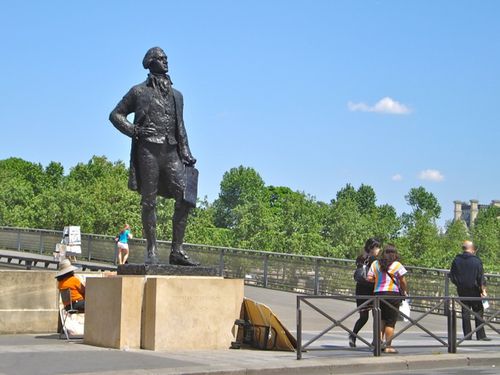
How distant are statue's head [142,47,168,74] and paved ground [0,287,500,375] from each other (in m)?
4.17

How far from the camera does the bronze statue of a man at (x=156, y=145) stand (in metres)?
13.7

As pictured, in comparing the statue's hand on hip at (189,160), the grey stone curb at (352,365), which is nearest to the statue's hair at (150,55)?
the statue's hand on hip at (189,160)

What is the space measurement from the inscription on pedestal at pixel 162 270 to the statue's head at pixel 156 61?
115 inches

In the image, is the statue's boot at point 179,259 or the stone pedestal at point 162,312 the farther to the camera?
the statue's boot at point 179,259

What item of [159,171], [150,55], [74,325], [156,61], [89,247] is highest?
[150,55]

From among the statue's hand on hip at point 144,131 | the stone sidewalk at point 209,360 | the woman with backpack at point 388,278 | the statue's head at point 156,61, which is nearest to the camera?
the stone sidewalk at point 209,360

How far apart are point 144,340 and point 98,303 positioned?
37.9 inches

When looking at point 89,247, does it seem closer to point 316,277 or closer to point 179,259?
point 316,277

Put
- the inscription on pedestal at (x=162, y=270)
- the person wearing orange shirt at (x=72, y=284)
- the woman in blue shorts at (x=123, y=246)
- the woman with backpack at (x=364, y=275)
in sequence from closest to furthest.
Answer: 1. the inscription on pedestal at (x=162, y=270)
2. the woman with backpack at (x=364, y=275)
3. the person wearing orange shirt at (x=72, y=284)
4. the woman in blue shorts at (x=123, y=246)

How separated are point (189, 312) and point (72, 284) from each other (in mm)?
2614

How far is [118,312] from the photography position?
12961 mm

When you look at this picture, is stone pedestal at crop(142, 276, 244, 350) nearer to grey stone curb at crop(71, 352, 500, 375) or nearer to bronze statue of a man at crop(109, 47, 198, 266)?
bronze statue of a man at crop(109, 47, 198, 266)

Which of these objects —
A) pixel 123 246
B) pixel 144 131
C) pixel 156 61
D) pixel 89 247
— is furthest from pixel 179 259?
pixel 89 247

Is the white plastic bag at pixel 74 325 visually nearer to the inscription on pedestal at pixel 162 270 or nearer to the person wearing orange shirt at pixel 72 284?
the person wearing orange shirt at pixel 72 284
